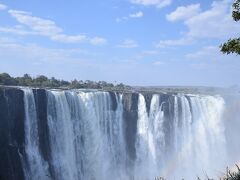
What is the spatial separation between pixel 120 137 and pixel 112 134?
3.03 feet

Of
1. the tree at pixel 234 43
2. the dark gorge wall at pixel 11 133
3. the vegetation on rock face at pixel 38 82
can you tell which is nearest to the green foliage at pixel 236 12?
the tree at pixel 234 43

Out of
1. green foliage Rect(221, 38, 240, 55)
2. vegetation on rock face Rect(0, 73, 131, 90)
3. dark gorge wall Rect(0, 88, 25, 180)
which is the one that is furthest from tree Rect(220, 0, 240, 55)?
vegetation on rock face Rect(0, 73, 131, 90)

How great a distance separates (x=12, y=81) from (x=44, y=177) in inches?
816

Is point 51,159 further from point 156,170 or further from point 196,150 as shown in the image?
point 196,150

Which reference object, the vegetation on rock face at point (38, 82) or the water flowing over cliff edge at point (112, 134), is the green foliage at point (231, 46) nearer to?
the water flowing over cliff edge at point (112, 134)

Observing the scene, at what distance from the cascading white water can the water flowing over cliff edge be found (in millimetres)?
57

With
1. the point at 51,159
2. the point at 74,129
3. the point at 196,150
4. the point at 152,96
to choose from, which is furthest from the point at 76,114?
the point at 196,150

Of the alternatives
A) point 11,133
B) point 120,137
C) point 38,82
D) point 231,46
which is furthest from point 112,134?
point 231,46

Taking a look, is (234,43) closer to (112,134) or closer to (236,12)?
(236,12)

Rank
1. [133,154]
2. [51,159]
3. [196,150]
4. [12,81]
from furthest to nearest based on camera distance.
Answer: [12,81], [196,150], [133,154], [51,159]

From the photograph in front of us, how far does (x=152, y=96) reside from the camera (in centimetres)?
3953

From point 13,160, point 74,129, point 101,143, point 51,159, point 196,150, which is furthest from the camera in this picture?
point 196,150

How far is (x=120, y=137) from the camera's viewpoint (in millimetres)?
36344

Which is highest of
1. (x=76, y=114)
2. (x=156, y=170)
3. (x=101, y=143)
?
(x=76, y=114)
